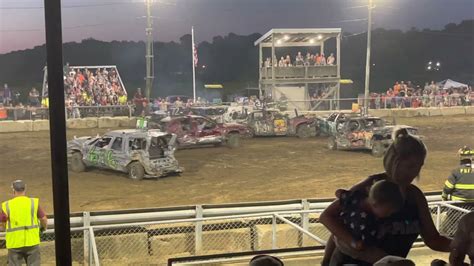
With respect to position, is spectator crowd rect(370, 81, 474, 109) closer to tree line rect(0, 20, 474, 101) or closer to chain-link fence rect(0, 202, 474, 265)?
tree line rect(0, 20, 474, 101)

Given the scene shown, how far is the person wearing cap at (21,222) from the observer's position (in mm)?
6008

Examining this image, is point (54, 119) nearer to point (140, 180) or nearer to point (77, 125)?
point (140, 180)

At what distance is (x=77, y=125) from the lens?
2700 cm

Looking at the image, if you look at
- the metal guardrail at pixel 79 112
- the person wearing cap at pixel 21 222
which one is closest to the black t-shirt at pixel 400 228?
the person wearing cap at pixel 21 222

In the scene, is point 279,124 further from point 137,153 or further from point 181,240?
point 181,240

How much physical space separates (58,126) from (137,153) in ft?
41.9

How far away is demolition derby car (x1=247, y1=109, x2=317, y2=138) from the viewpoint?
22.8 meters

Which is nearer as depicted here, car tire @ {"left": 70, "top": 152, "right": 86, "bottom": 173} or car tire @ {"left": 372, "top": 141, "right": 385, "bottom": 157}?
car tire @ {"left": 70, "top": 152, "right": 86, "bottom": 173}

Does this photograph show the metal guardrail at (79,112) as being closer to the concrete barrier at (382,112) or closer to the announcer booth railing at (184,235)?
the concrete barrier at (382,112)

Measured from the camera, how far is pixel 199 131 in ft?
64.5

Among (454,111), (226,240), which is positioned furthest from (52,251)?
(454,111)

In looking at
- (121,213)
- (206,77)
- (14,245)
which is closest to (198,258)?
(14,245)

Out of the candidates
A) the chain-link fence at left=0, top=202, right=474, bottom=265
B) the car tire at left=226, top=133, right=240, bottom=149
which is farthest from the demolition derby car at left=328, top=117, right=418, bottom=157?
the chain-link fence at left=0, top=202, right=474, bottom=265

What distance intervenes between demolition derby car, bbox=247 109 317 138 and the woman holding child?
67.7 ft
